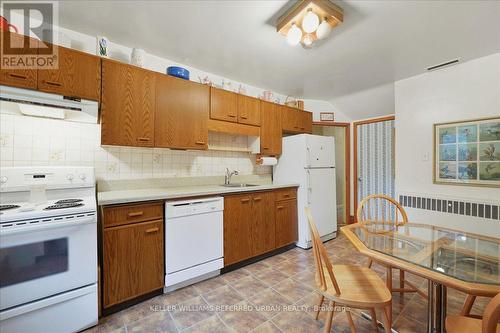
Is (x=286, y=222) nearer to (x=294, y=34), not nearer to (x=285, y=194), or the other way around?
(x=285, y=194)

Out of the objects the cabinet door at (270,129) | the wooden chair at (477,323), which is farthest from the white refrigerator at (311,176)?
the wooden chair at (477,323)

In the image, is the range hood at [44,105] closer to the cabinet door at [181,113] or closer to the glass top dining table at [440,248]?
the cabinet door at [181,113]

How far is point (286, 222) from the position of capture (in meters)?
2.81

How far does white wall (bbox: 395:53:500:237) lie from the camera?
2.25 metres

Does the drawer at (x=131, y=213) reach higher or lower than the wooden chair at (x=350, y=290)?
higher

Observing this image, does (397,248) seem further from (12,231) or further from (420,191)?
(12,231)

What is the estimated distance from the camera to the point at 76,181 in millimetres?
1783

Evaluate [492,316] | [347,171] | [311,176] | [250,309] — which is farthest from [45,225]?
[347,171]

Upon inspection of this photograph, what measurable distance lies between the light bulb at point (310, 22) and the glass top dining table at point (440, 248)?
1.57 metres

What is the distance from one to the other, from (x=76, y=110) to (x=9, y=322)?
4.71 feet

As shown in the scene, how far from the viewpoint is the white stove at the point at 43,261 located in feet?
3.99

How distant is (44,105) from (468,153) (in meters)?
4.11

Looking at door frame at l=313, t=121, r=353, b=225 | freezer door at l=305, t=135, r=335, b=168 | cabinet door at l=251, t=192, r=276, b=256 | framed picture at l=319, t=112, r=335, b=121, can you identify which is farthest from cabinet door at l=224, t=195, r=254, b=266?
door frame at l=313, t=121, r=353, b=225

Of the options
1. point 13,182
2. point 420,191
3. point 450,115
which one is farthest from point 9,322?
point 450,115
